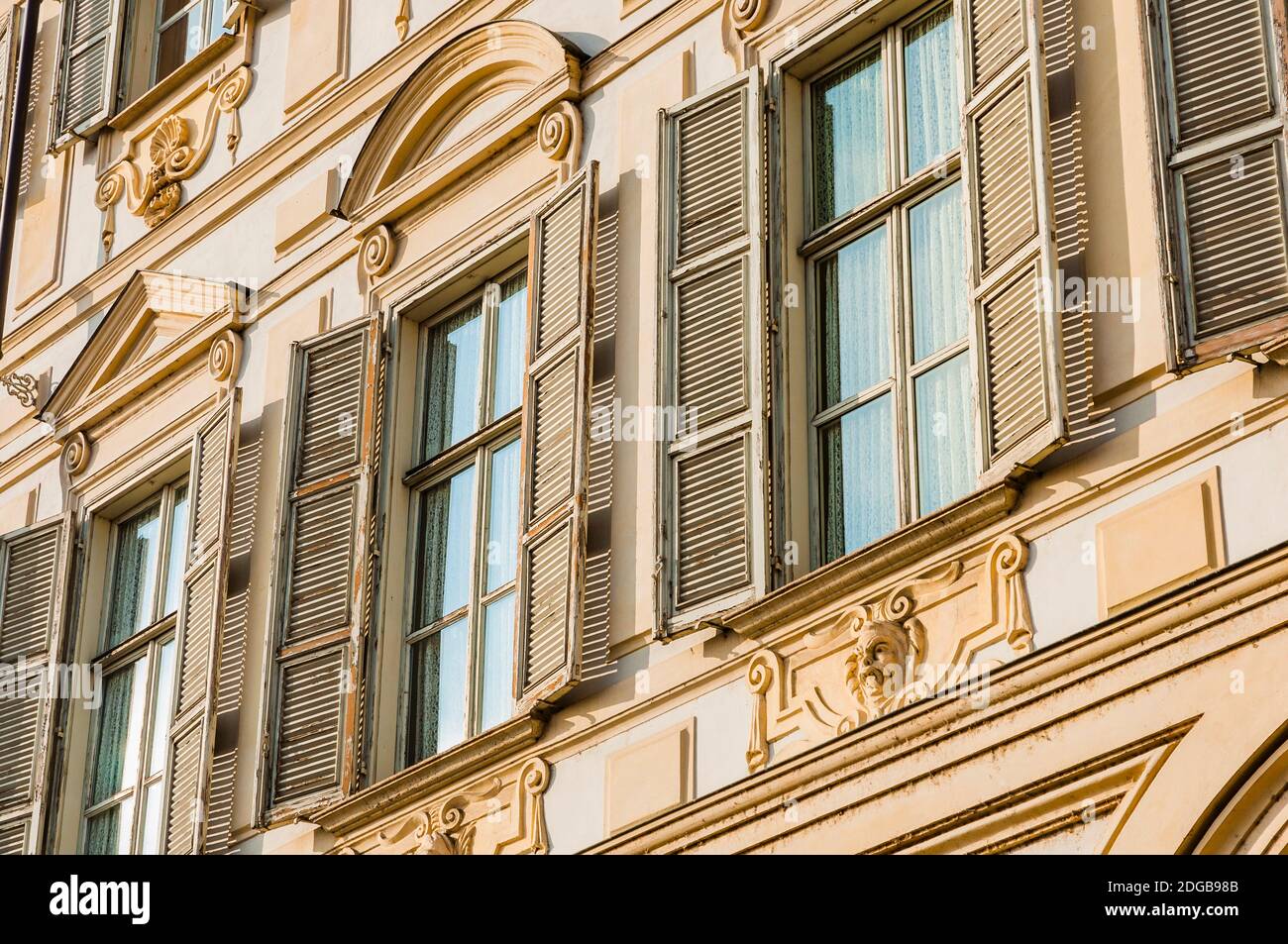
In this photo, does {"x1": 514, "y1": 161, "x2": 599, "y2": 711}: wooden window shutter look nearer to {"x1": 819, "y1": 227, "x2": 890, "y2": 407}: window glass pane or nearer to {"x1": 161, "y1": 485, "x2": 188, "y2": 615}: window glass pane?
{"x1": 819, "y1": 227, "x2": 890, "y2": 407}: window glass pane

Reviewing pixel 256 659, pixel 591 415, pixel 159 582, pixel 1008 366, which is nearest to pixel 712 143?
pixel 591 415


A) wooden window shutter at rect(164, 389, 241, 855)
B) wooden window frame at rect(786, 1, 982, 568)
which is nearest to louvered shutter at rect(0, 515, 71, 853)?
wooden window shutter at rect(164, 389, 241, 855)

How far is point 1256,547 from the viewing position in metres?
7.37

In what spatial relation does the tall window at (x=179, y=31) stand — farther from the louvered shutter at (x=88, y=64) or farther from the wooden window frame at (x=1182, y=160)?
the wooden window frame at (x=1182, y=160)

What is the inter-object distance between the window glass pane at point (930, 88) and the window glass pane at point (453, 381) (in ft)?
7.74

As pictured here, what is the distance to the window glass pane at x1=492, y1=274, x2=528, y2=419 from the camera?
10.8m

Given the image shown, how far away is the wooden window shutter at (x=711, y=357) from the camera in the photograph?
9.12 meters

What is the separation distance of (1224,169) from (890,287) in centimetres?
167

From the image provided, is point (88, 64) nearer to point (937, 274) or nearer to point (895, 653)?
point (937, 274)

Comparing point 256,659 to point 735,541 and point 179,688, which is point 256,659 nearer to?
point 179,688

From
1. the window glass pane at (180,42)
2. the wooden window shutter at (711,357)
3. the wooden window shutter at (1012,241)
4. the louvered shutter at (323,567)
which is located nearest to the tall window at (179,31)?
the window glass pane at (180,42)

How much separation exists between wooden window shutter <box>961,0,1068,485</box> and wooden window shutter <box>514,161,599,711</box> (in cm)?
180

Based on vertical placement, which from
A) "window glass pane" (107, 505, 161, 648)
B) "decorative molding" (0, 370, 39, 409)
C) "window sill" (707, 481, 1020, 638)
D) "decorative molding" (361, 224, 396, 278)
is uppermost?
"decorative molding" (0, 370, 39, 409)

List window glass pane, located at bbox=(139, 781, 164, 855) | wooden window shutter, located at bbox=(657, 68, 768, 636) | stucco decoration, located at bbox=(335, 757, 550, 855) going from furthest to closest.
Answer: window glass pane, located at bbox=(139, 781, 164, 855)
stucco decoration, located at bbox=(335, 757, 550, 855)
wooden window shutter, located at bbox=(657, 68, 768, 636)
